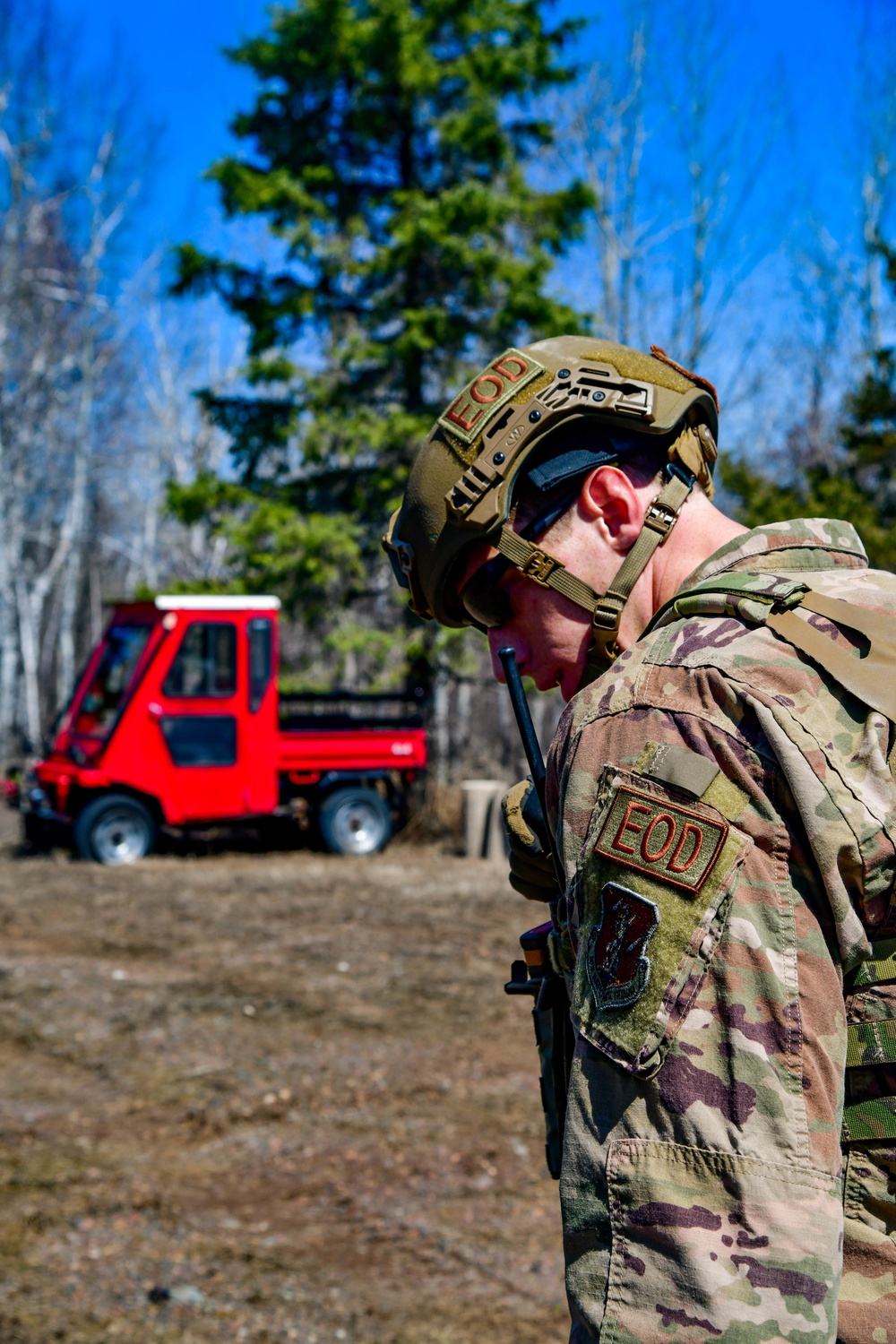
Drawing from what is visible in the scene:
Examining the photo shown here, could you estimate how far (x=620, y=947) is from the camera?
3.77 ft

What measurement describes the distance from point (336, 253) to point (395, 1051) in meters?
9.78

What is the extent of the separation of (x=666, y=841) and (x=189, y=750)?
988 cm

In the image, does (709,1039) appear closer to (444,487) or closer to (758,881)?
(758,881)

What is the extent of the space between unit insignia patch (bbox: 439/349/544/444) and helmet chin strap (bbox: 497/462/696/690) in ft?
0.47

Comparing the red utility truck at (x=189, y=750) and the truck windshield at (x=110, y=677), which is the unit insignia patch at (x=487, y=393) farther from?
the truck windshield at (x=110, y=677)

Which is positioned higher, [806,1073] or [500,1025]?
[806,1073]

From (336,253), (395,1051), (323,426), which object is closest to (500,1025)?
(395,1051)

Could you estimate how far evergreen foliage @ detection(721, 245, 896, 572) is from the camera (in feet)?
42.1

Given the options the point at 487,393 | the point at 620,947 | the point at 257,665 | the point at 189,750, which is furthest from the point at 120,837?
the point at 620,947

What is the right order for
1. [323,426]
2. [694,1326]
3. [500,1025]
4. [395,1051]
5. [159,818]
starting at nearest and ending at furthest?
[694,1326], [395,1051], [500,1025], [159,818], [323,426]

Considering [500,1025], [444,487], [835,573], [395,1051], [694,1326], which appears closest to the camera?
[694,1326]

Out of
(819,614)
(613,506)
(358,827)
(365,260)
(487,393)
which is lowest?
(358,827)

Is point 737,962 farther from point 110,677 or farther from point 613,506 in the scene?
point 110,677

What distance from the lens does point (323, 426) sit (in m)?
12.7
